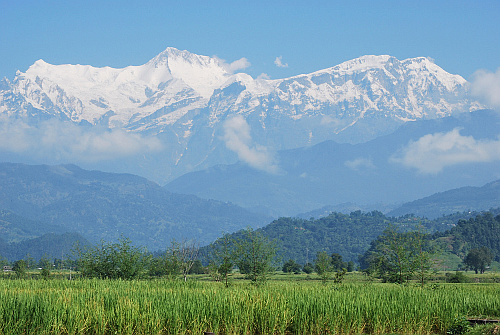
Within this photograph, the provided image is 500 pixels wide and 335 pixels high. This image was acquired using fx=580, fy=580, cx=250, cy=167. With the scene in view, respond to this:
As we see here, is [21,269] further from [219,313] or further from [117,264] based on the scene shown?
[219,313]

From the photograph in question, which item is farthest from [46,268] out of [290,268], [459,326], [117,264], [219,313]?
[290,268]

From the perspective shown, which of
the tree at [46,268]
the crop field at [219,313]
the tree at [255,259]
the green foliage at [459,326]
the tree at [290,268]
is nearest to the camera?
the crop field at [219,313]

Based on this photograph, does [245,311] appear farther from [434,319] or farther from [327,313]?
[434,319]

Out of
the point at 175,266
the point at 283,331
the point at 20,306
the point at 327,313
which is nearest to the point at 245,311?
the point at 283,331

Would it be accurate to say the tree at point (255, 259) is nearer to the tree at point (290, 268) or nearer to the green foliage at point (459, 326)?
the green foliage at point (459, 326)

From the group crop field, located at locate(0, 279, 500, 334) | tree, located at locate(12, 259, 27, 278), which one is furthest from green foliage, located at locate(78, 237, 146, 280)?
crop field, located at locate(0, 279, 500, 334)

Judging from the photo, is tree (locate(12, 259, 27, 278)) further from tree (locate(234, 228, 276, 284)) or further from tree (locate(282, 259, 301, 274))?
tree (locate(282, 259, 301, 274))

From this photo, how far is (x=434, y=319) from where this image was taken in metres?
26.4

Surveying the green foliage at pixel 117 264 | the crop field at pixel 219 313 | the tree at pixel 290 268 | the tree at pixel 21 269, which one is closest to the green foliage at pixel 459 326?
the crop field at pixel 219 313

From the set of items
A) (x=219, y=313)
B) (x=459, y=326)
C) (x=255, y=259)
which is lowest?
(x=459, y=326)

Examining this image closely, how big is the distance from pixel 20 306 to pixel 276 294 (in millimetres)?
11576

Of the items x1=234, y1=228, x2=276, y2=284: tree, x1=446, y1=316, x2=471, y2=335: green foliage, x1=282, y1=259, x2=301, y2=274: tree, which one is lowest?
x1=446, y1=316, x2=471, y2=335: green foliage

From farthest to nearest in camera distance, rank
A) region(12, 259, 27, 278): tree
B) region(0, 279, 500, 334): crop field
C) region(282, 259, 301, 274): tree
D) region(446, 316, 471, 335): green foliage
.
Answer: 1. region(282, 259, 301, 274): tree
2. region(12, 259, 27, 278): tree
3. region(446, 316, 471, 335): green foliage
4. region(0, 279, 500, 334): crop field

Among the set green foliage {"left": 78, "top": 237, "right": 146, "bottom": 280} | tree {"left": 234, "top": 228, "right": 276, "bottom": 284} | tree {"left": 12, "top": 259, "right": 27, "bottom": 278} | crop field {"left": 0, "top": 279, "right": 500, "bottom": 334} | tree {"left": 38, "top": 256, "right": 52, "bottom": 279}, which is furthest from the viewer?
tree {"left": 12, "top": 259, "right": 27, "bottom": 278}
